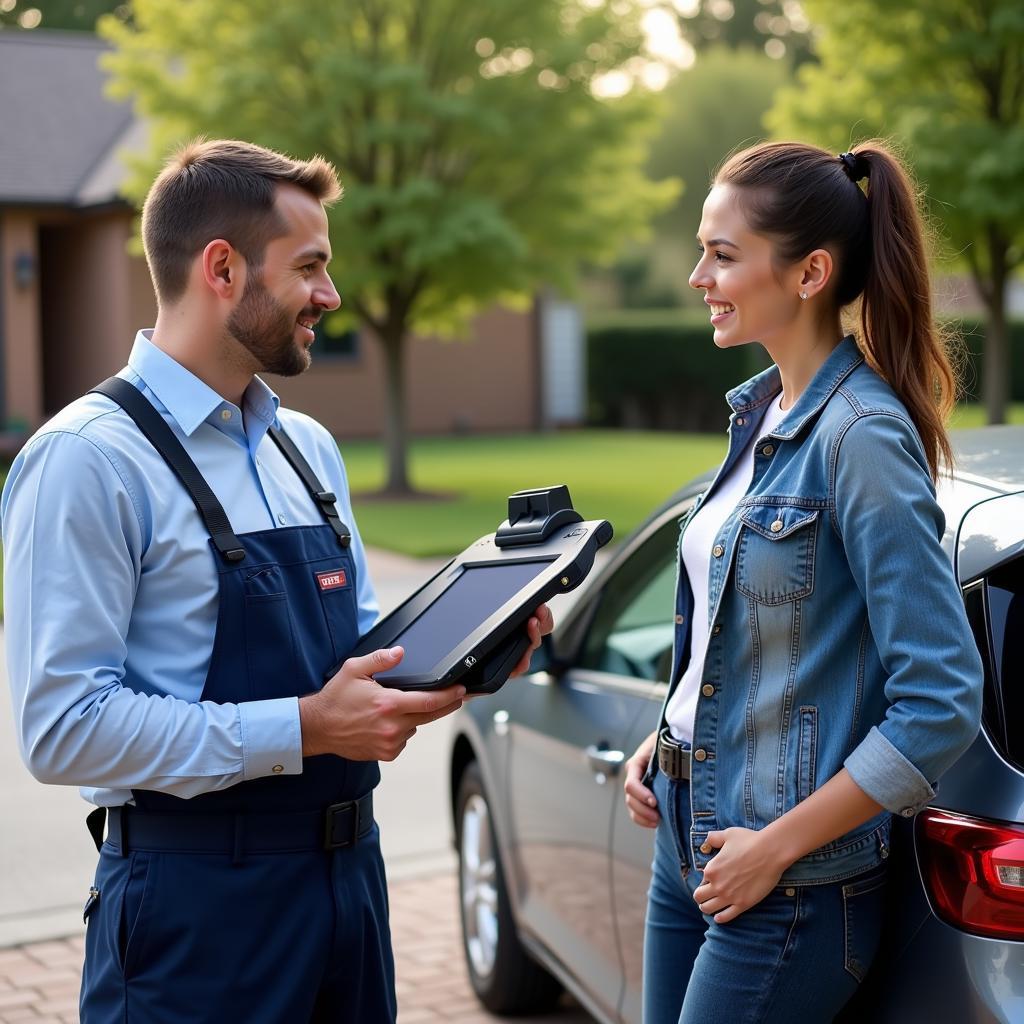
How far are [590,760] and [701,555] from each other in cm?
127

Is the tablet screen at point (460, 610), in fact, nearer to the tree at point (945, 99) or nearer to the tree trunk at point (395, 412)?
the tree at point (945, 99)

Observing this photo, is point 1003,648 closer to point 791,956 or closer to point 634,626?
point 791,956

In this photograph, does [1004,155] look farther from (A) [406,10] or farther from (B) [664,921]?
(B) [664,921]

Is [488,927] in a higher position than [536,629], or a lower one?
lower

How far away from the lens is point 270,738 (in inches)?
93.1

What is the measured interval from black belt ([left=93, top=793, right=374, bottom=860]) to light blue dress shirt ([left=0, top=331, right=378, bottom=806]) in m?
0.06

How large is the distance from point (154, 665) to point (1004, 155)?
15.3 metres

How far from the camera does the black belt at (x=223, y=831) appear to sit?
7.95 feet

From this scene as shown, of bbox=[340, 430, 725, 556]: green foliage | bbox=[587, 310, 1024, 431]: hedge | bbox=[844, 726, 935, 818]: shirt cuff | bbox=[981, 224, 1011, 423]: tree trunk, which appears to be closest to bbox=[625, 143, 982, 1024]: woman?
bbox=[844, 726, 935, 818]: shirt cuff

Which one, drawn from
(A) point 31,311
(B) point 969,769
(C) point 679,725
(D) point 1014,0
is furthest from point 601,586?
(A) point 31,311

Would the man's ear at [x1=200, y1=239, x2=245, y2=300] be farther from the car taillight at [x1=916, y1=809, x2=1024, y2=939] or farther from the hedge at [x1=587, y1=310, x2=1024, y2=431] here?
the hedge at [x1=587, y1=310, x2=1024, y2=431]

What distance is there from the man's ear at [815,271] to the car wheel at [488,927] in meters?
2.55

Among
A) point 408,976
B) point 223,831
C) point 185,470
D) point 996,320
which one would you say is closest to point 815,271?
point 185,470

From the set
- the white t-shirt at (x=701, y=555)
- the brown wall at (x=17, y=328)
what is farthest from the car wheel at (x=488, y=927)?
the brown wall at (x=17, y=328)
